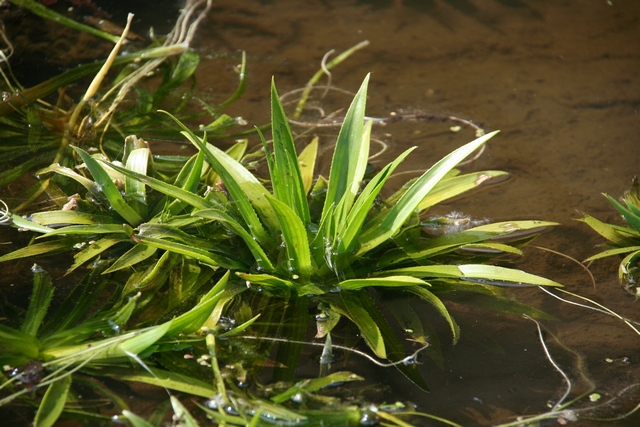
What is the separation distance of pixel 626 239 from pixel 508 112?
1146mm

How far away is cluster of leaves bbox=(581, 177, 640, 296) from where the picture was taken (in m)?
2.50

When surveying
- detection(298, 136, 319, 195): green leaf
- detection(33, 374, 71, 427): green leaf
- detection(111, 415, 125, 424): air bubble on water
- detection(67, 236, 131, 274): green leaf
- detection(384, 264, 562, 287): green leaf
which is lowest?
detection(111, 415, 125, 424): air bubble on water

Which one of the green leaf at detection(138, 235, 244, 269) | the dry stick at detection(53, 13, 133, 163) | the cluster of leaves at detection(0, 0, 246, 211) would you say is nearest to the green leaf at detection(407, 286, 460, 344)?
the green leaf at detection(138, 235, 244, 269)

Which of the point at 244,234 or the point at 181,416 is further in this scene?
the point at 244,234

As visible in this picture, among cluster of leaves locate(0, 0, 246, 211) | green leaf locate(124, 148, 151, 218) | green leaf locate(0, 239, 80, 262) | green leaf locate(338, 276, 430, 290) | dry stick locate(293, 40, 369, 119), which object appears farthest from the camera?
dry stick locate(293, 40, 369, 119)

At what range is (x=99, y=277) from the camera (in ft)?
7.80

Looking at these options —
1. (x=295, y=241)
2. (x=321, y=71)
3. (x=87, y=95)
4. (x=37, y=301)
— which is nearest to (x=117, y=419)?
(x=37, y=301)

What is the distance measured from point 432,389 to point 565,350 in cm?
51

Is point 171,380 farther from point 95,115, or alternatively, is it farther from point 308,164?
point 95,115

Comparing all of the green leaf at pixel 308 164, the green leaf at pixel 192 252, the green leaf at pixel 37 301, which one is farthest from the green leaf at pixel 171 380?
the green leaf at pixel 308 164

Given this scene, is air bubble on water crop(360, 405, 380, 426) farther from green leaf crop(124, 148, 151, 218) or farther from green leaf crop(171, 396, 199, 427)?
green leaf crop(124, 148, 151, 218)

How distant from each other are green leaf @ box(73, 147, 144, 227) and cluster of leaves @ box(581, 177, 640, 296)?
1797 mm

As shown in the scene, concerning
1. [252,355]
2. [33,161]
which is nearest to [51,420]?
[252,355]

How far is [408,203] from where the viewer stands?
2.29 meters
